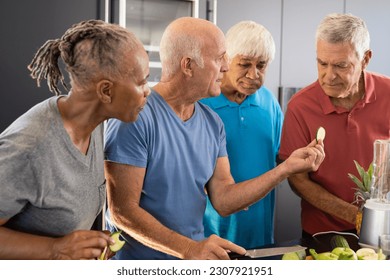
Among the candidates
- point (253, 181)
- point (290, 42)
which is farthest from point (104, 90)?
point (290, 42)

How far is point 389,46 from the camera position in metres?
3.96

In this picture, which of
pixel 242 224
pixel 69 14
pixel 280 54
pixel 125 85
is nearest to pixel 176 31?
pixel 125 85

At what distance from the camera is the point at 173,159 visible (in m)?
1.66

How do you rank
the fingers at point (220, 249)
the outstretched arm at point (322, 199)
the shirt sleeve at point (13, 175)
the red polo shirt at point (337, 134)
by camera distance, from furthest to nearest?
the red polo shirt at point (337, 134)
the outstretched arm at point (322, 199)
the fingers at point (220, 249)
the shirt sleeve at point (13, 175)

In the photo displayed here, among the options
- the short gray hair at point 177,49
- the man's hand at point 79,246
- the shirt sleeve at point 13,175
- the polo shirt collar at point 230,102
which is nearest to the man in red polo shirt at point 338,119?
the polo shirt collar at point 230,102

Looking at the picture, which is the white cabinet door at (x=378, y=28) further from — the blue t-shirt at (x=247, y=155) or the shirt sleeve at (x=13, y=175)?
the shirt sleeve at (x=13, y=175)

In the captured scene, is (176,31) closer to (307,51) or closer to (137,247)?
(137,247)

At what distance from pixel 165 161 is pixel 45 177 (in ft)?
1.56

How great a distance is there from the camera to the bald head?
166 cm

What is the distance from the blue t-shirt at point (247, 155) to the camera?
2113 mm

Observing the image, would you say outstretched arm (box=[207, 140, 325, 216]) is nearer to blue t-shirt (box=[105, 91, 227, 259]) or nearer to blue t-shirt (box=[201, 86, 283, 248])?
blue t-shirt (box=[105, 91, 227, 259])

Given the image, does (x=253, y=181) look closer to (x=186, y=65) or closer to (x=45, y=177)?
(x=186, y=65)

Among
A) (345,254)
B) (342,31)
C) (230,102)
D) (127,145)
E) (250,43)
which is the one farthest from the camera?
(230,102)

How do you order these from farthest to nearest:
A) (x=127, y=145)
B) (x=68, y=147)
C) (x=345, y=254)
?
(x=127, y=145)
(x=345, y=254)
(x=68, y=147)
